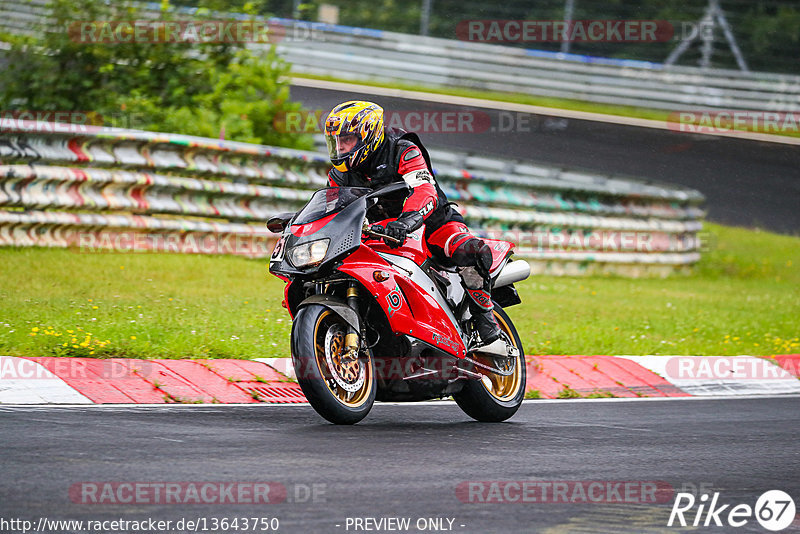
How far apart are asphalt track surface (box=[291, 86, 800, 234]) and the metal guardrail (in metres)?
1.09

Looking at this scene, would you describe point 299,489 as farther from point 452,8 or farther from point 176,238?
point 452,8

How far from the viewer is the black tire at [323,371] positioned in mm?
6082

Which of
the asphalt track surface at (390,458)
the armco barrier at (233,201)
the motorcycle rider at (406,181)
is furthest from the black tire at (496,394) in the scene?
the armco barrier at (233,201)

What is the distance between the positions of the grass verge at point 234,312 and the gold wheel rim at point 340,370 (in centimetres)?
202

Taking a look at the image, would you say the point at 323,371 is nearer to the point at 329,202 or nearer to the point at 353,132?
the point at 329,202

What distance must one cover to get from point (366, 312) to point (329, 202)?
67cm

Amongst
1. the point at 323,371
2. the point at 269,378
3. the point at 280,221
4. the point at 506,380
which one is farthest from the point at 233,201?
the point at 323,371

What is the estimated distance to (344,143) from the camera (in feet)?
22.2

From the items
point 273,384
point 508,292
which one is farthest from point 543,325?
point 273,384

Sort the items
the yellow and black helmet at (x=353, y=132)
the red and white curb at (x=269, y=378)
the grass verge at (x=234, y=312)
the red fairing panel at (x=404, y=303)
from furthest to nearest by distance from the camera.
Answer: the grass verge at (x=234, y=312)
the red and white curb at (x=269, y=378)
the yellow and black helmet at (x=353, y=132)
the red fairing panel at (x=404, y=303)

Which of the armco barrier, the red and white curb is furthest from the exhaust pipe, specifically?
the armco barrier

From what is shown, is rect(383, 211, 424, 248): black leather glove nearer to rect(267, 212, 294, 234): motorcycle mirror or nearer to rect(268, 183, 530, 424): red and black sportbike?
rect(268, 183, 530, 424): red and black sportbike

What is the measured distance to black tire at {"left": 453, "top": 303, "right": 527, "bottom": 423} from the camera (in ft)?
24.3

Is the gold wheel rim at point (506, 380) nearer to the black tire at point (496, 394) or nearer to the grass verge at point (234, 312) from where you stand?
the black tire at point (496, 394)
